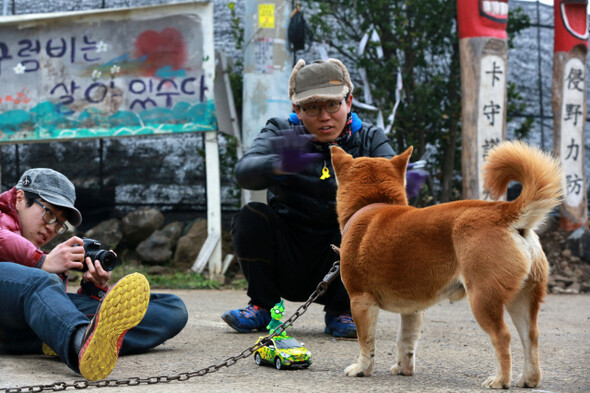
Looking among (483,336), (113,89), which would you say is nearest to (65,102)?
(113,89)

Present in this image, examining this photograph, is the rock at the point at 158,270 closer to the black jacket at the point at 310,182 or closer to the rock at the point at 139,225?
the rock at the point at 139,225

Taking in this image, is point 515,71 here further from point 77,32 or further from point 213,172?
point 77,32

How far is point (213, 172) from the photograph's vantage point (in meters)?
7.12

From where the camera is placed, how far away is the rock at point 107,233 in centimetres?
752

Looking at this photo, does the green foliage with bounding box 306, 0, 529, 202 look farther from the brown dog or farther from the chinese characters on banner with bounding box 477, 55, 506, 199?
the brown dog

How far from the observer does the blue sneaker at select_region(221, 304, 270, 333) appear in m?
3.80

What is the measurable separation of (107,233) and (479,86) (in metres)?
4.41

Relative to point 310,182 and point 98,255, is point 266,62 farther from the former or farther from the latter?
point 98,255

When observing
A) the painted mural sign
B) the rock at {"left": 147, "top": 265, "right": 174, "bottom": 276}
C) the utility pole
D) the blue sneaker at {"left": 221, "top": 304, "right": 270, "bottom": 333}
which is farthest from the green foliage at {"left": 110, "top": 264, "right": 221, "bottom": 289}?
the blue sneaker at {"left": 221, "top": 304, "right": 270, "bottom": 333}

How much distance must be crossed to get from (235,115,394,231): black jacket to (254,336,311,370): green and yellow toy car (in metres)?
0.91

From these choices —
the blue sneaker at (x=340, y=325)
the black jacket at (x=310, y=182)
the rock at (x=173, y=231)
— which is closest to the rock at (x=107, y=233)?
the rock at (x=173, y=231)

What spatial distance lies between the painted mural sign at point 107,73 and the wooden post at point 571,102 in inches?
157

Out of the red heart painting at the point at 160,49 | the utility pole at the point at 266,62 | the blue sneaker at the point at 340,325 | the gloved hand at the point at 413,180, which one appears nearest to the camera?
the gloved hand at the point at 413,180

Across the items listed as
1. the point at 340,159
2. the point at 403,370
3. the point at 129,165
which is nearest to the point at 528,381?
the point at 403,370
